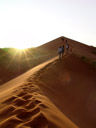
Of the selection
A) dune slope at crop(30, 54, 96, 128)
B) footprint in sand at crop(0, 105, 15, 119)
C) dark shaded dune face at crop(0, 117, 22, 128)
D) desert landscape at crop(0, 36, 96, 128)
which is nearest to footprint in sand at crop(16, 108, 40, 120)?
desert landscape at crop(0, 36, 96, 128)

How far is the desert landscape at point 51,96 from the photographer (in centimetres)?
323

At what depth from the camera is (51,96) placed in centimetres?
573

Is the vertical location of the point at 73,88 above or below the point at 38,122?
above

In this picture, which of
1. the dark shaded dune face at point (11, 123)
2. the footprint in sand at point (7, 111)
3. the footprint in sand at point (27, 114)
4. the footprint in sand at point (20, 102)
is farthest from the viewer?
the footprint in sand at point (20, 102)

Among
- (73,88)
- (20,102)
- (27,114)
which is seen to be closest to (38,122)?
(27,114)

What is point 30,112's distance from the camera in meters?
3.44

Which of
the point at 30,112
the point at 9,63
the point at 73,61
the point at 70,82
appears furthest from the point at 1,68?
the point at 30,112

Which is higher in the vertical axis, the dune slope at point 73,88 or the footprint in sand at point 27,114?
the dune slope at point 73,88

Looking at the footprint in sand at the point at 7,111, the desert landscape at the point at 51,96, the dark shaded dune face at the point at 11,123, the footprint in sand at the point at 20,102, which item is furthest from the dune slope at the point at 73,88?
the dark shaded dune face at the point at 11,123

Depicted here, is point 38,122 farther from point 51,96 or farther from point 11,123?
point 51,96

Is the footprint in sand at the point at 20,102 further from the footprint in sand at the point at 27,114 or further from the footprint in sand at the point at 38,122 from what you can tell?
the footprint in sand at the point at 38,122

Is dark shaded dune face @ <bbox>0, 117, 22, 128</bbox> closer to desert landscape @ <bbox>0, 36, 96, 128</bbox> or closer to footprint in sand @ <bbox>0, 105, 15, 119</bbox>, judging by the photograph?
desert landscape @ <bbox>0, 36, 96, 128</bbox>

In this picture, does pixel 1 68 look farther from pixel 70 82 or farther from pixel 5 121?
pixel 5 121

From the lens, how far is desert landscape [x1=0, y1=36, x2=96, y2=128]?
3232 mm
